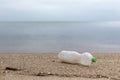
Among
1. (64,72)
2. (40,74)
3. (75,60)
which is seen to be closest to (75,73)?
(64,72)

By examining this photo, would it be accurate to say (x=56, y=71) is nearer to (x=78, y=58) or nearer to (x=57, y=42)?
(x=78, y=58)

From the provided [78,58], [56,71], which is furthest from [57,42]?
[56,71]

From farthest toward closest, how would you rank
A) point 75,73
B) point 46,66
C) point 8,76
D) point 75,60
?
point 75,60 → point 46,66 → point 75,73 → point 8,76

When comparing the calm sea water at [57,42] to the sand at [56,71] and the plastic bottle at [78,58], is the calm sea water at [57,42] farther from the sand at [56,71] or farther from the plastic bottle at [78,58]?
the sand at [56,71]

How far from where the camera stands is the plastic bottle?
7346 millimetres

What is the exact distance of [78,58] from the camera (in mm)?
7648

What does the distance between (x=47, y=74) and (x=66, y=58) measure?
154 cm

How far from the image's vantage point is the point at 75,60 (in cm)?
769

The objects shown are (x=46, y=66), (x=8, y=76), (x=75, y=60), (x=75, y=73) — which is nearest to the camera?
(x=8, y=76)

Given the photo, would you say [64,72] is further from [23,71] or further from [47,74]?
[23,71]

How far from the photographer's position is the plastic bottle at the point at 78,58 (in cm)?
735

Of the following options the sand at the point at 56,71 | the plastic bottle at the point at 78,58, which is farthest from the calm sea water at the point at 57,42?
the sand at the point at 56,71

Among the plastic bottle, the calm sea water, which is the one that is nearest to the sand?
the plastic bottle

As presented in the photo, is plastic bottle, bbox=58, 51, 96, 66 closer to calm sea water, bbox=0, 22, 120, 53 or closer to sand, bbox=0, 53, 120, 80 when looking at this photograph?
sand, bbox=0, 53, 120, 80
